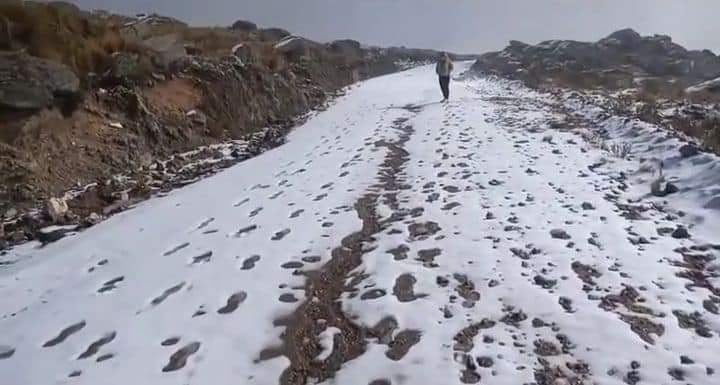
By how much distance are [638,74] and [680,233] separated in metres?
30.3

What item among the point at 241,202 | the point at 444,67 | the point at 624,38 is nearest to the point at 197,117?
the point at 241,202

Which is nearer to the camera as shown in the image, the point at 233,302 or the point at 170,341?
the point at 170,341

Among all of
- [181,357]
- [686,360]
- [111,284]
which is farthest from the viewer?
[111,284]

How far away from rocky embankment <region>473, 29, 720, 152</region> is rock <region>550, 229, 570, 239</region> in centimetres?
415

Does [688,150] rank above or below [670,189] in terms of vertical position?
above

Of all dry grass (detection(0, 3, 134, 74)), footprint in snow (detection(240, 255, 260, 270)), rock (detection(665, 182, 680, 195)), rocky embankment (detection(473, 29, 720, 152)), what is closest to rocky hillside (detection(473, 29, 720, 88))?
rocky embankment (detection(473, 29, 720, 152))

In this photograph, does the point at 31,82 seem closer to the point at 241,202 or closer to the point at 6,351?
the point at 241,202

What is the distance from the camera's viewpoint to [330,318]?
4.89m

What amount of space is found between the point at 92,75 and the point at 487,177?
296 inches

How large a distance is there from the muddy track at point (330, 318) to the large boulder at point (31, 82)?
554cm

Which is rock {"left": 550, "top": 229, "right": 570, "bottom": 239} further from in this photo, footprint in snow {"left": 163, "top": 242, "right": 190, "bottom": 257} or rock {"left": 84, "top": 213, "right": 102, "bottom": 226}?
rock {"left": 84, "top": 213, "right": 102, "bottom": 226}

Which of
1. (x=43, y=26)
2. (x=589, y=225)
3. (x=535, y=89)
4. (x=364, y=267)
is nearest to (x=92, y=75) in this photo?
(x=43, y=26)

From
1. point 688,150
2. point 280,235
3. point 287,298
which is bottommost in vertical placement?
point 287,298

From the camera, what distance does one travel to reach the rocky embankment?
1242 centimetres
